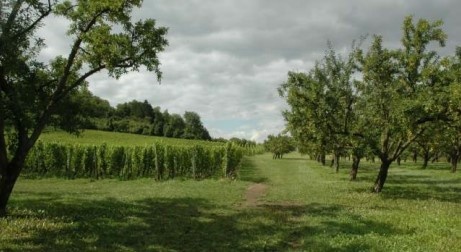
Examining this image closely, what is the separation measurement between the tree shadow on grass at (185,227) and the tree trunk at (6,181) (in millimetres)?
815

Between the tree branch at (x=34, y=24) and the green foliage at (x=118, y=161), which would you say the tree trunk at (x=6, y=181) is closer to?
the tree branch at (x=34, y=24)

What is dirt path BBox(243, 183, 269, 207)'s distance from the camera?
27.7 meters

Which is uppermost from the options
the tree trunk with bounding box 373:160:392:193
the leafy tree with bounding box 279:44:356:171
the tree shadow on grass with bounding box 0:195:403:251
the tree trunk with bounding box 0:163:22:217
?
the leafy tree with bounding box 279:44:356:171

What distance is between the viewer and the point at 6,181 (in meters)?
19.1

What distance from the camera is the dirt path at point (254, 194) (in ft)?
90.9

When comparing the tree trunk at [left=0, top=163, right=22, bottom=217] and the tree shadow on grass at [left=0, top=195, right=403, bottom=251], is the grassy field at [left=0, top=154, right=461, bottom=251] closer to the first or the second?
the tree shadow on grass at [left=0, top=195, right=403, bottom=251]

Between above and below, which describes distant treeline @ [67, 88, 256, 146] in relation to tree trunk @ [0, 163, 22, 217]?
above

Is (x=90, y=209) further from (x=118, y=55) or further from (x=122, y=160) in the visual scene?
(x=122, y=160)

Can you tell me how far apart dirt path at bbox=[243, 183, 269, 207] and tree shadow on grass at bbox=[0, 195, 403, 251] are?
203cm

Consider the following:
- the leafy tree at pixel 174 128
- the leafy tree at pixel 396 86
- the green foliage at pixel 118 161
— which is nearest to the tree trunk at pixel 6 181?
the leafy tree at pixel 396 86

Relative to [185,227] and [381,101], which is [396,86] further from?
[185,227]

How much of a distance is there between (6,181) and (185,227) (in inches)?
312

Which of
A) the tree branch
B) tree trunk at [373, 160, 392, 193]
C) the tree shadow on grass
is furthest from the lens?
tree trunk at [373, 160, 392, 193]

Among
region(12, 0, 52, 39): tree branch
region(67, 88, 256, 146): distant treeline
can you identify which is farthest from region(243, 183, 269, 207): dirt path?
region(67, 88, 256, 146): distant treeline
